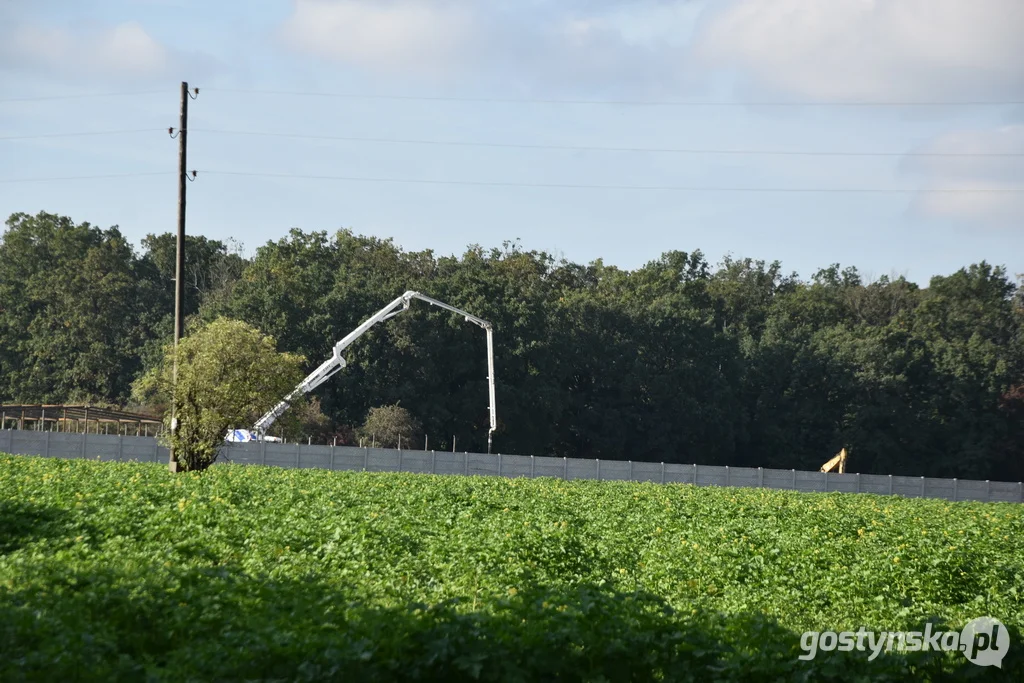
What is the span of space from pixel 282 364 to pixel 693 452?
46714 millimetres

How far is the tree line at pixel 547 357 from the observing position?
67.6m

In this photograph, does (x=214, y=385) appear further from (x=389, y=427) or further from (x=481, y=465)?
(x=389, y=427)

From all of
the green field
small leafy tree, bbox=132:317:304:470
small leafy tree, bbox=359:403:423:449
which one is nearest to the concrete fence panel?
small leafy tree, bbox=359:403:423:449

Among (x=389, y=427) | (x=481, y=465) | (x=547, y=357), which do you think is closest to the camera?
(x=481, y=465)

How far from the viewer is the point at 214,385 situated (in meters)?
30.6

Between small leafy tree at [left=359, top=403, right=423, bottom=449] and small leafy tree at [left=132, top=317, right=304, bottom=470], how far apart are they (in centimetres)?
3054

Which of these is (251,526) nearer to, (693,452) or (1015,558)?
(1015,558)

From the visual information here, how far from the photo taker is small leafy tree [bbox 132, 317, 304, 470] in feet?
99.9

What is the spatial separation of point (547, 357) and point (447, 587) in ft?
188

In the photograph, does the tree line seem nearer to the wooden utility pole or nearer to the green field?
the wooden utility pole

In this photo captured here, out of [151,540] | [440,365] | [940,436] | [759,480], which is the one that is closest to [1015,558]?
[151,540]

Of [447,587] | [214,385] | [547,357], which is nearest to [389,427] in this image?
[547,357]

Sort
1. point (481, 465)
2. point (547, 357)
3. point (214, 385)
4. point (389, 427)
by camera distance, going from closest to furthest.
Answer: point (214, 385)
point (481, 465)
point (389, 427)
point (547, 357)

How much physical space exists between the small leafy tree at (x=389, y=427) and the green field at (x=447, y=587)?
3895cm
